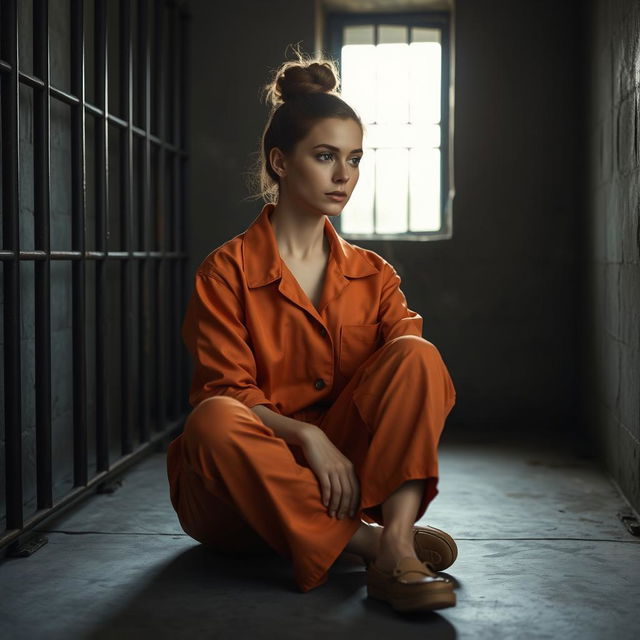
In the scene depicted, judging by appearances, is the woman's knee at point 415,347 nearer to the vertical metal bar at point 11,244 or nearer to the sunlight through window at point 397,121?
the vertical metal bar at point 11,244

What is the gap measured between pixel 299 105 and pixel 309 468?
35.6 inches

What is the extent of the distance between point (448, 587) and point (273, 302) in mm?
786

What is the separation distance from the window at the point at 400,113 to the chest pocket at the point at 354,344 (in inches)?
84.2

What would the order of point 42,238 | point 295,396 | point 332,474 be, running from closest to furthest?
point 332,474 < point 295,396 < point 42,238

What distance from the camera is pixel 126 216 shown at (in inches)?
127

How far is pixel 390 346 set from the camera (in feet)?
6.57

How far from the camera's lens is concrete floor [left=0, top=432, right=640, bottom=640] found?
5.86 ft

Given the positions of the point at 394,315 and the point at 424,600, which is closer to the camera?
the point at 424,600

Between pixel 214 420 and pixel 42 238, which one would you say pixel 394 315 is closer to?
pixel 214 420

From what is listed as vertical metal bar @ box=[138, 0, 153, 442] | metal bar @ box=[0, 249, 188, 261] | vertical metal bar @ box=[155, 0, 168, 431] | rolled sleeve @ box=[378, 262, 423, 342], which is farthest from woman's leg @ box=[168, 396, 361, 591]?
vertical metal bar @ box=[155, 0, 168, 431]

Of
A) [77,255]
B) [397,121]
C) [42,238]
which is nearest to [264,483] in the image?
[42,238]

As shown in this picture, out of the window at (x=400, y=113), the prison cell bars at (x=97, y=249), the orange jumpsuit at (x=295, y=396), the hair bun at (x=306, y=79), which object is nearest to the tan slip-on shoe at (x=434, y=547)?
the orange jumpsuit at (x=295, y=396)

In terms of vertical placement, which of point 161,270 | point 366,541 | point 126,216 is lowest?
point 366,541

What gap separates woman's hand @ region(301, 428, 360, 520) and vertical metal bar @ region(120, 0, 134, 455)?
1439 millimetres
